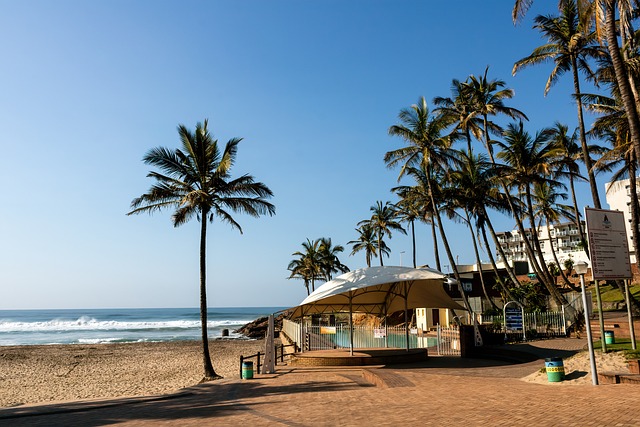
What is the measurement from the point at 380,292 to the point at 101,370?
21.2 metres

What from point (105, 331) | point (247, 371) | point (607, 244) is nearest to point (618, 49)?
point (607, 244)

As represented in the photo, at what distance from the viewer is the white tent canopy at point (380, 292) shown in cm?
1964

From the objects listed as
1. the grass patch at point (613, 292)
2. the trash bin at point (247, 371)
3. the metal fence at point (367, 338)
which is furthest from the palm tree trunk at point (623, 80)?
the grass patch at point (613, 292)

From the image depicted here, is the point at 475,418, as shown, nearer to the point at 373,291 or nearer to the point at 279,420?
the point at 279,420

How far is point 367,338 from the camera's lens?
26.2 meters

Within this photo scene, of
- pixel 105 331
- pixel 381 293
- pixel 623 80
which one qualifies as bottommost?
pixel 105 331

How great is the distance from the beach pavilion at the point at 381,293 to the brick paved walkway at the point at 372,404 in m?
3.94

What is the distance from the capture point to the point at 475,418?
9.05m

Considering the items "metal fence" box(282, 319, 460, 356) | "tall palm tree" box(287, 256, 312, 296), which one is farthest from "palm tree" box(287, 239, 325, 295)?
"metal fence" box(282, 319, 460, 356)

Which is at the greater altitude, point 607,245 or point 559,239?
point 559,239

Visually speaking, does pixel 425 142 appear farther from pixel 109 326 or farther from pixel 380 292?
pixel 109 326

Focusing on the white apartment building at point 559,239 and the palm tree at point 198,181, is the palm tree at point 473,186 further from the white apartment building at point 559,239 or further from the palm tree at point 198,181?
the white apartment building at point 559,239

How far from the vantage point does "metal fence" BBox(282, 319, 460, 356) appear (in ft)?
78.1

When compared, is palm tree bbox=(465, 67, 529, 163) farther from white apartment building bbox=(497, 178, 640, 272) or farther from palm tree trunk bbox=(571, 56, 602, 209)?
white apartment building bbox=(497, 178, 640, 272)
